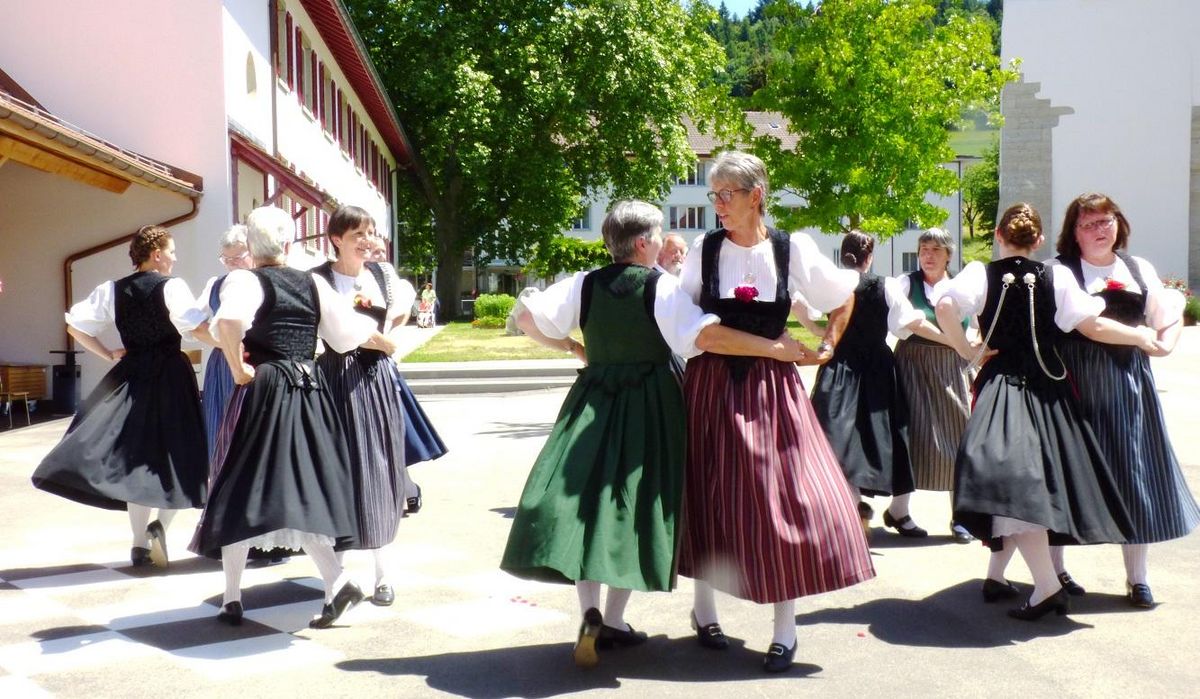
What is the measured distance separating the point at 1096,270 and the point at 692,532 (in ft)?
7.78

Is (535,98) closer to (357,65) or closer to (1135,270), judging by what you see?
(357,65)

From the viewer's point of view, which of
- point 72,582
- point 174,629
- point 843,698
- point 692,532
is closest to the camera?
point 843,698

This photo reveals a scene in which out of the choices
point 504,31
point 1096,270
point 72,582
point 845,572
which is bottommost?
point 72,582

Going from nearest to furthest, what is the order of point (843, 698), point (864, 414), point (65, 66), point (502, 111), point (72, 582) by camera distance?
1. point (843, 698)
2. point (72, 582)
3. point (864, 414)
4. point (65, 66)
5. point (502, 111)

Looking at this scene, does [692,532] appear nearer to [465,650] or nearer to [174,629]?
[465,650]

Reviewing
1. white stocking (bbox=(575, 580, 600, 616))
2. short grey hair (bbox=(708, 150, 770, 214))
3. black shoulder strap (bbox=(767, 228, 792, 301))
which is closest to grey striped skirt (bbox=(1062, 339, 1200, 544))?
black shoulder strap (bbox=(767, 228, 792, 301))

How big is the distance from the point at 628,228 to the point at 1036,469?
2023mm

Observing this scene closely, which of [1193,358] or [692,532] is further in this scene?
[1193,358]

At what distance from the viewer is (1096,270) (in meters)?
5.82

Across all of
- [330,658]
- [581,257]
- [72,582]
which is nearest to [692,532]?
[330,658]

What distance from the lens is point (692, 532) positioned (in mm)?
4887

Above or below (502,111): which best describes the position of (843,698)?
below

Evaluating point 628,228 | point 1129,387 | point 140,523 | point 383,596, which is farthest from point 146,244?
point 1129,387

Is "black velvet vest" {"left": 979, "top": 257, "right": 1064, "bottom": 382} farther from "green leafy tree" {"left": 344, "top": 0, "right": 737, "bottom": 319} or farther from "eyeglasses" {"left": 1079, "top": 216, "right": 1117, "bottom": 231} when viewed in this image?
"green leafy tree" {"left": 344, "top": 0, "right": 737, "bottom": 319}
